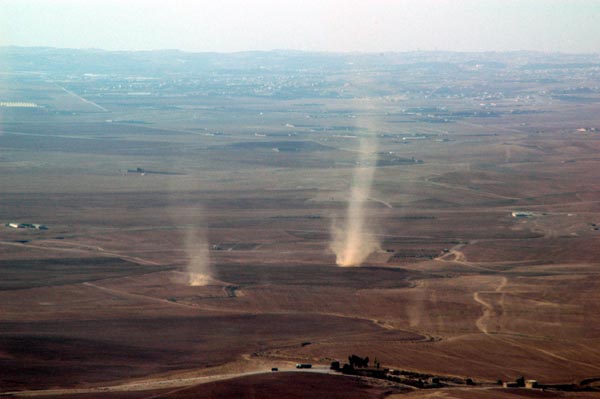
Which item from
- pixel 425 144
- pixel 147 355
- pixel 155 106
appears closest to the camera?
pixel 147 355

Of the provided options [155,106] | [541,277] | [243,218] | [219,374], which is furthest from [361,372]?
[155,106]

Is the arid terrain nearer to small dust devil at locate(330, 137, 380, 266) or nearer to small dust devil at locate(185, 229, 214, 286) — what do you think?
small dust devil at locate(185, 229, 214, 286)

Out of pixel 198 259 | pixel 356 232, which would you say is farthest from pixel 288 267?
pixel 356 232

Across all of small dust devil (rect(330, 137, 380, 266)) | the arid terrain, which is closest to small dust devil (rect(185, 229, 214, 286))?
the arid terrain

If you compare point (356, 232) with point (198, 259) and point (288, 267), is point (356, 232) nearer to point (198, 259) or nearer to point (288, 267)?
point (288, 267)

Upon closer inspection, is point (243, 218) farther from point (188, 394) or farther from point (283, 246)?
point (188, 394)

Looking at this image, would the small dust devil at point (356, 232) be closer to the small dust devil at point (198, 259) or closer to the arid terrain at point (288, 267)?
the arid terrain at point (288, 267)
